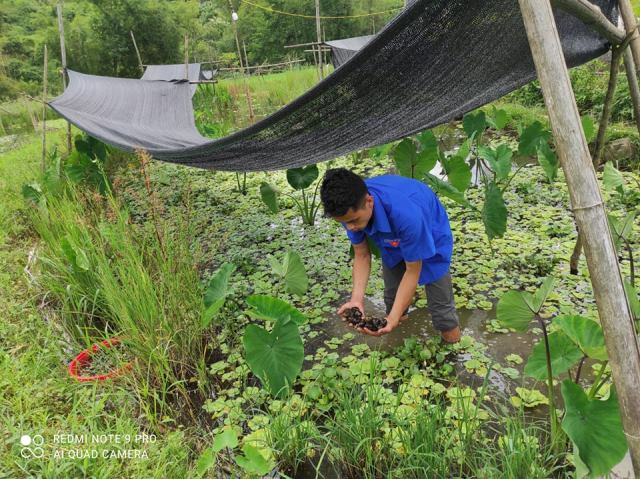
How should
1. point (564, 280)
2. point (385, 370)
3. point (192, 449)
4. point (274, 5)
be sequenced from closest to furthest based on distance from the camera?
point (192, 449) < point (385, 370) < point (564, 280) < point (274, 5)

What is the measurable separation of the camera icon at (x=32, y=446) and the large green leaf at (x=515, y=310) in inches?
60.5

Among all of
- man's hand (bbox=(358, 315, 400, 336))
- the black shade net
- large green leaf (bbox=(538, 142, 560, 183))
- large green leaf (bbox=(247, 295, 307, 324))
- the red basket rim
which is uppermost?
the black shade net

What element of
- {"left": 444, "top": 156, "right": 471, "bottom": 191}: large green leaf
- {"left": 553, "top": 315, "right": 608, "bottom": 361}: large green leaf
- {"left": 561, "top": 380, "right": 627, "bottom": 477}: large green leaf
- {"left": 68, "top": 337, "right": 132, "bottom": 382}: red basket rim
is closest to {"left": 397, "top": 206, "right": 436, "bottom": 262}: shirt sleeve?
{"left": 553, "top": 315, "right": 608, "bottom": 361}: large green leaf

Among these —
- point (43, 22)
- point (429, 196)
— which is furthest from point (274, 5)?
point (429, 196)

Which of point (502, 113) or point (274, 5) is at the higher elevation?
point (274, 5)

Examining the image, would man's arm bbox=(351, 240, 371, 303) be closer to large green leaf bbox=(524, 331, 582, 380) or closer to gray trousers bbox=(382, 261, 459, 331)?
gray trousers bbox=(382, 261, 459, 331)

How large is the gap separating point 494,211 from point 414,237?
0.90 metres

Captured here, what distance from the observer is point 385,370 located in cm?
189

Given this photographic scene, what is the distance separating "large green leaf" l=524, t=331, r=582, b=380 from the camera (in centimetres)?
124

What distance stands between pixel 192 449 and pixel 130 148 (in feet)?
7.02

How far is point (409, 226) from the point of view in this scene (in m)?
1.57

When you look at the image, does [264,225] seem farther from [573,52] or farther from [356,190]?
[573,52]

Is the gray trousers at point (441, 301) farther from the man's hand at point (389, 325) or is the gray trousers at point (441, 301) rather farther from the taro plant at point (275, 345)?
the taro plant at point (275, 345)

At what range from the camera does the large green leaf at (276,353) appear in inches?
57.9
